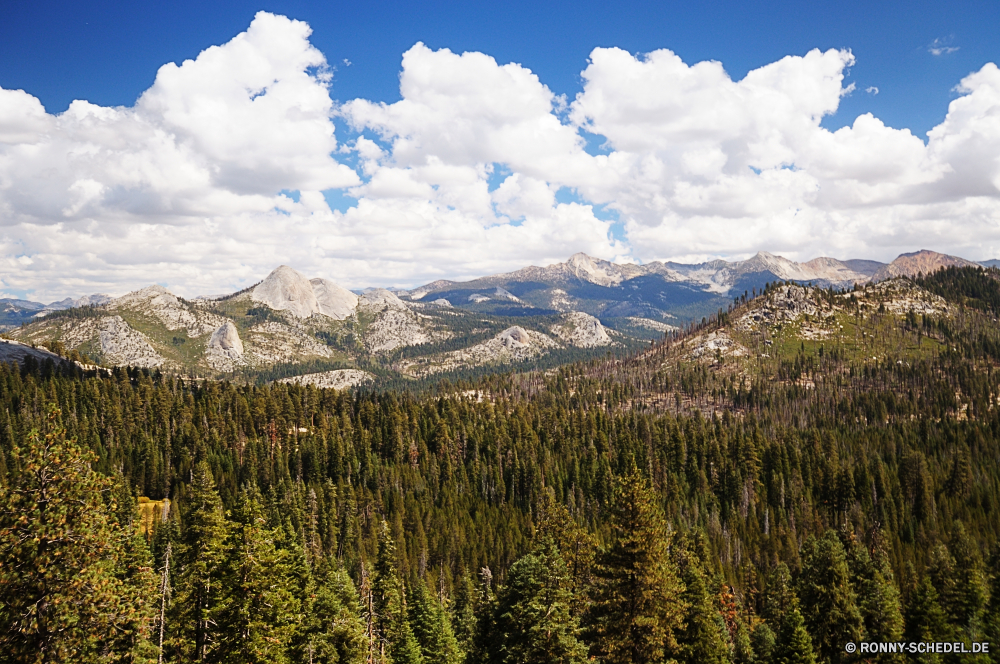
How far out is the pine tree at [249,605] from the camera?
99.3 ft

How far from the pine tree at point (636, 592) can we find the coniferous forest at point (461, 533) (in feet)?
0.45

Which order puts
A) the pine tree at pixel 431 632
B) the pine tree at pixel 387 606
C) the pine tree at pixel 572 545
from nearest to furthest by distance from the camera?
the pine tree at pixel 431 632 < the pine tree at pixel 572 545 < the pine tree at pixel 387 606

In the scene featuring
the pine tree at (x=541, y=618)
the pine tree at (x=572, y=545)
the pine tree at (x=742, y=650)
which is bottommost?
the pine tree at (x=742, y=650)

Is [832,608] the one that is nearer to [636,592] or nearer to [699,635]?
[699,635]

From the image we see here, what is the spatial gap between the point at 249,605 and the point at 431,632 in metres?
32.6

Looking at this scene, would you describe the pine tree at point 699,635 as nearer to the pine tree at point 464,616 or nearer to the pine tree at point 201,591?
the pine tree at point 464,616

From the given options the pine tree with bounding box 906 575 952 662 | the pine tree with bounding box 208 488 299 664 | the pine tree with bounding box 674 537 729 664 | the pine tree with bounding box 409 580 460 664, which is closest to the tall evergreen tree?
the pine tree with bounding box 674 537 729 664

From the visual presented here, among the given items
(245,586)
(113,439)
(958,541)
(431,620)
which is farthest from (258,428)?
(958,541)

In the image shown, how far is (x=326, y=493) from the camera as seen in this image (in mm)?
126000

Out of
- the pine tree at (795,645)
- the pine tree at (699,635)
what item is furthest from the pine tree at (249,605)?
the pine tree at (795,645)

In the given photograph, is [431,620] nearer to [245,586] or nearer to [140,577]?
[245,586]

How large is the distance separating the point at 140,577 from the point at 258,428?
15276cm

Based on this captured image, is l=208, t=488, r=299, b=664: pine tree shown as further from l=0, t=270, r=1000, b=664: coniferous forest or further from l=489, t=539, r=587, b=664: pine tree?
l=489, t=539, r=587, b=664: pine tree

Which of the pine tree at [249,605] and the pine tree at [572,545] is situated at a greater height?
the pine tree at [249,605]
